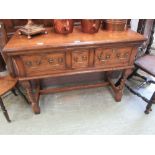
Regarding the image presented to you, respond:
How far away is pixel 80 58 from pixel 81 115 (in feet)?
2.23

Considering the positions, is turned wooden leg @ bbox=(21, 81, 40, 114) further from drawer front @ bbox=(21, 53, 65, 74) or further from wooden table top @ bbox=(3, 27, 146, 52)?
wooden table top @ bbox=(3, 27, 146, 52)

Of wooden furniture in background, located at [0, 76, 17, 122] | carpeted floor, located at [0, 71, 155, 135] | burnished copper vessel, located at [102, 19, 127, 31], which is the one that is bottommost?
carpeted floor, located at [0, 71, 155, 135]

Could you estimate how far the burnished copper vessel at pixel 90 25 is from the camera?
123 centimetres

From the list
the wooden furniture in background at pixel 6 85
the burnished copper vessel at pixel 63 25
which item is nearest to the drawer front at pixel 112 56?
the burnished copper vessel at pixel 63 25

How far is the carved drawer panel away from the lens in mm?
1260

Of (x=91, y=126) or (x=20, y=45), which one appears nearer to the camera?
(x=20, y=45)

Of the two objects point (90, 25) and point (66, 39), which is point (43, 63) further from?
point (90, 25)

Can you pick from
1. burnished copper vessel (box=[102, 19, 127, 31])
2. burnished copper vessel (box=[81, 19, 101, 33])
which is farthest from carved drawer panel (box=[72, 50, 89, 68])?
burnished copper vessel (box=[102, 19, 127, 31])

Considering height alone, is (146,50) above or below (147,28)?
below

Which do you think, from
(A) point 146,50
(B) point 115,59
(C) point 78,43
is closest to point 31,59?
(C) point 78,43
